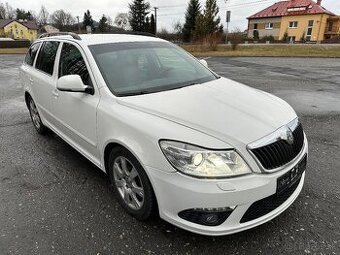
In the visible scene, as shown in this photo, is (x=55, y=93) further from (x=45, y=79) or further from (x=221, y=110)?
(x=221, y=110)

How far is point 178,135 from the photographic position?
2375 mm

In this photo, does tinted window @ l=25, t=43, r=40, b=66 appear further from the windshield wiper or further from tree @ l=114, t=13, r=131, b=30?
tree @ l=114, t=13, r=131, b=30

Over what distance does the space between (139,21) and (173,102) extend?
59.7m

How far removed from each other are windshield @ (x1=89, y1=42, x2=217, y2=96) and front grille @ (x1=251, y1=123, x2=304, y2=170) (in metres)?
1.30

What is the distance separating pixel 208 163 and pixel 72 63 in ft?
7.70

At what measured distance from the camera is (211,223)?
7.76 ft

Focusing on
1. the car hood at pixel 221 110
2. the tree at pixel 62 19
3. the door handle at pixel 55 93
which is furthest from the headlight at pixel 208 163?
the tree at pixel 62 19

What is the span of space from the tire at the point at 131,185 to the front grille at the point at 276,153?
94cm

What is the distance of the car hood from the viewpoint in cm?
243

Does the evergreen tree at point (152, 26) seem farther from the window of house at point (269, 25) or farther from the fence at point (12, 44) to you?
the window of house at point (269, 25)

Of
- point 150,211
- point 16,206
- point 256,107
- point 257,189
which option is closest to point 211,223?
point 257,189

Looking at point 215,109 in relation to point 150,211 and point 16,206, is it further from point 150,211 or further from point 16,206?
point 16,206

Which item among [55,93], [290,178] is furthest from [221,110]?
[55,93]

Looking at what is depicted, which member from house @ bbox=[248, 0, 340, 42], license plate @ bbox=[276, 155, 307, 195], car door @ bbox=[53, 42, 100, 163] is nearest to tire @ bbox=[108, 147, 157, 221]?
car door @ bbox=[53, 42, 100, 163]
